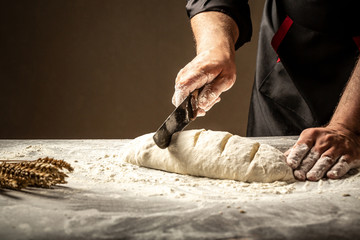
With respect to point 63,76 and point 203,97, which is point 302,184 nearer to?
point 203,97

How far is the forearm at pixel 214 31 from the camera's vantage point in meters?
1.85

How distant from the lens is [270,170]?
1297 millimetres

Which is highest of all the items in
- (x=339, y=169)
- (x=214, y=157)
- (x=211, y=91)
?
(x=211, y=91)

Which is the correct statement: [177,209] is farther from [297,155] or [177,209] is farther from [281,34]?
[281,34]

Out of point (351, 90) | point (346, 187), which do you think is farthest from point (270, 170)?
point (351, 90)

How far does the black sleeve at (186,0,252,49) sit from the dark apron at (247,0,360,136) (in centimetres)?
19

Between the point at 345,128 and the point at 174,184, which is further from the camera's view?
the point at 345,128

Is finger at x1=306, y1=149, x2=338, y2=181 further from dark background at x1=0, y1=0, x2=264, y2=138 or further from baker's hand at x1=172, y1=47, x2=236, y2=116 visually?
dark background at x1=0, y1=0, x2=264, y2=138

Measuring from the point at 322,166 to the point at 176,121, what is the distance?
1.93 ft

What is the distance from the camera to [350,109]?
1.67 metres

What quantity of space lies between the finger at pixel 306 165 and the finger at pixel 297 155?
0.05ft

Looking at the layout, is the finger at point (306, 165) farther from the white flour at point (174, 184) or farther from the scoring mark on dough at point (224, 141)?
the scoring mark on dough at point (224, 141)

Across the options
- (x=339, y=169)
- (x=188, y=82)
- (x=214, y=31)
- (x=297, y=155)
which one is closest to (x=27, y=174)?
(x=188, y=82)

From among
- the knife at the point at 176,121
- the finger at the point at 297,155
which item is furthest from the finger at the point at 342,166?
the knife at the point at 176,121
